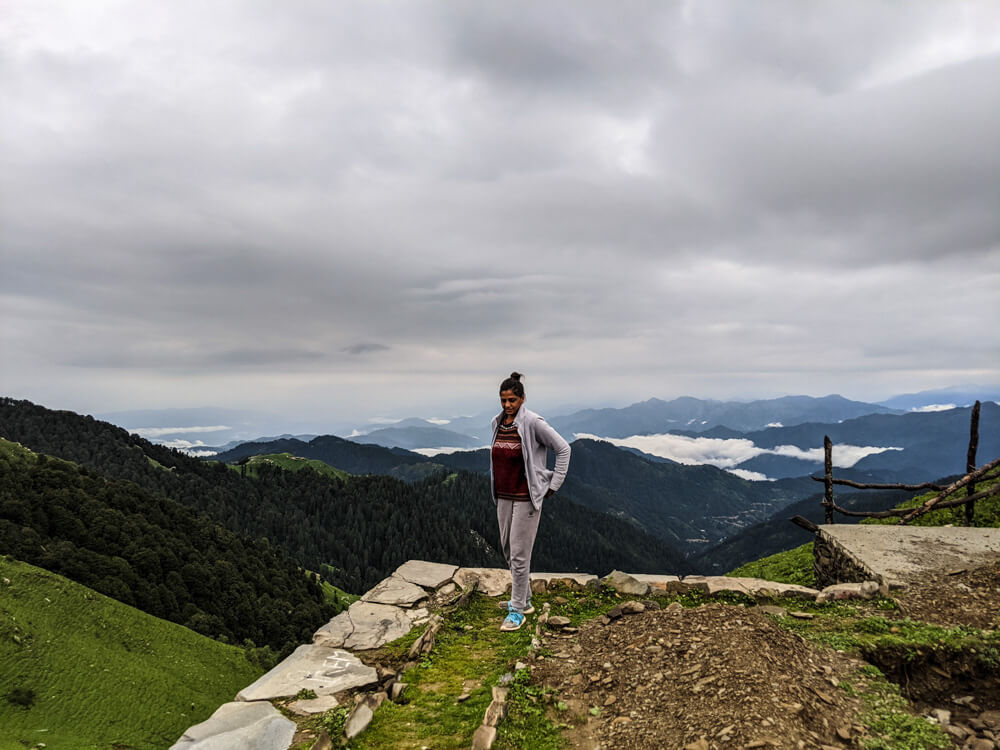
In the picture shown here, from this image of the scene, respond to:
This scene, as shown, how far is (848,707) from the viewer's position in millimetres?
5164

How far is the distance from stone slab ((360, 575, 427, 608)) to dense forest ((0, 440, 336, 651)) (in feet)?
290

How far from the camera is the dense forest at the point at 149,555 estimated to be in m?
77.3

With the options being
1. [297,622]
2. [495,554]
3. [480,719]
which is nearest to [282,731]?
[480,719]

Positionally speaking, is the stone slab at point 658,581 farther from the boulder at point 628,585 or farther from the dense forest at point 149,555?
the dense forest at point 149,555

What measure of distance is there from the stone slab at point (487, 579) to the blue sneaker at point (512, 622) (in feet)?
6.21

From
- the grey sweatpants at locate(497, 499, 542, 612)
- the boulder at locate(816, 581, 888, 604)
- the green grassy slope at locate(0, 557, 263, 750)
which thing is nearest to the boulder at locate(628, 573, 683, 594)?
the boulder at locate(816, 581, 888, 604)

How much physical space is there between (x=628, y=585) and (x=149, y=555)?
4152 inches

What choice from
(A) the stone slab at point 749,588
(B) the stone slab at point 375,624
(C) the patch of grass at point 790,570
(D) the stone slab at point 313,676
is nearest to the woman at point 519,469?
(B) the stone slab at point 375,624

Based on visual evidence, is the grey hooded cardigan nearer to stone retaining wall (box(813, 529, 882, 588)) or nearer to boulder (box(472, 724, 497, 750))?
boulder (box(472, 724, 497, 750))

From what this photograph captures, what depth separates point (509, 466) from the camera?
7.48 m

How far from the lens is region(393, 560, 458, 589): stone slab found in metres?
10.2

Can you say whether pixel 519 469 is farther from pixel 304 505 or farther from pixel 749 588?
pixel 304 505

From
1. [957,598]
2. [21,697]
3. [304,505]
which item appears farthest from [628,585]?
[304,505]

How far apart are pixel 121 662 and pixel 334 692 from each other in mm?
62603
